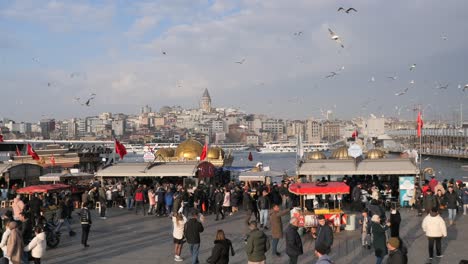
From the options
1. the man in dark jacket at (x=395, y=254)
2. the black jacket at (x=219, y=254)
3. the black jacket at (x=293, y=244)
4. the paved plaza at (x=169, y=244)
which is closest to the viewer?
the man in dark jacket at (x=395, y=254)

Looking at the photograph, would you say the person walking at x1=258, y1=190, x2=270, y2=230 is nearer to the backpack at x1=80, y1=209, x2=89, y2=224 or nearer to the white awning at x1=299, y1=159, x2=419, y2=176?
the backpack at x1=80, y1=209, x2=89, y2=224

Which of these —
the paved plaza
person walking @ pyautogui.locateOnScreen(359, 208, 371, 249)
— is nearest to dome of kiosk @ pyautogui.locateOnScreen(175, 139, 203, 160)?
the paved plaza

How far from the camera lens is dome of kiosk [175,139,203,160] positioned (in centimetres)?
3284

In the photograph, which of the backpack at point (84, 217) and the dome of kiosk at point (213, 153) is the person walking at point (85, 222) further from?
the dome of kiosk at point (213, 153)

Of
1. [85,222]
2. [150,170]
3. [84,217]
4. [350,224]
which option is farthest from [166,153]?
[85,222]

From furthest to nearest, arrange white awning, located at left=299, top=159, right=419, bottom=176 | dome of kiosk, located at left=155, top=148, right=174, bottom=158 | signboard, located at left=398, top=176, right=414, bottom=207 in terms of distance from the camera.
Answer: dome of kiosk, located at left=155, top=148, right=174, bottom=158 < white awning, located at left=299, top=159, right=419, bottom=176 < signboard, located at left=398, top=176, right=414, bottom=207

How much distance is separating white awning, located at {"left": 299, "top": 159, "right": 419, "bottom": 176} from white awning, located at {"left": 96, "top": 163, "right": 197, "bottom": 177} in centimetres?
525

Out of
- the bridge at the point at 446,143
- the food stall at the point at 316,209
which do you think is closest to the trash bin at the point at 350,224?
the food stall at the point at 316,209

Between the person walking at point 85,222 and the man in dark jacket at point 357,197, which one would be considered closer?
the person walking at point 85,222

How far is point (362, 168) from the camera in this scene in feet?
68.5

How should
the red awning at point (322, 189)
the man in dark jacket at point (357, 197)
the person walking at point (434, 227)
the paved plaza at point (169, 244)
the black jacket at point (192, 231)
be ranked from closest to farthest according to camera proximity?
1. the black jacket at point (192, 231)
2. the person walking at point (434, 227)
3. the paved plaza at point (169, 244)
4. the red awning at point (322, 189)
5. the man in dark jacket at point (357, 197)

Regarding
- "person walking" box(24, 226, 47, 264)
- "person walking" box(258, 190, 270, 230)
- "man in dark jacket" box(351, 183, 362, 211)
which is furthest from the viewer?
"man in dark jacket" box(351, 183, 362, 211)

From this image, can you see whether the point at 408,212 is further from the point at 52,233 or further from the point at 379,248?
the point at 52,233

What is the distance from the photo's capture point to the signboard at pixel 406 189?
1897 centimetres
